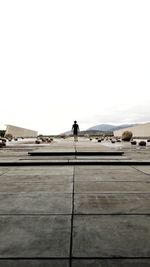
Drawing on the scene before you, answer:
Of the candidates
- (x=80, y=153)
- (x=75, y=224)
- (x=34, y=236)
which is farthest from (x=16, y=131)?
(x=34, y=236)

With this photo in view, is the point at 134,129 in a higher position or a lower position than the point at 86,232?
higher

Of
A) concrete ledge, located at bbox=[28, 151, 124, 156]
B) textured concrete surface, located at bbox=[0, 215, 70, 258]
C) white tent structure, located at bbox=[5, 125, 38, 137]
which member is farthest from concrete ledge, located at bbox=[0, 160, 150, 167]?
white tent structure, located at bbox=[5, 125, 38, 137]

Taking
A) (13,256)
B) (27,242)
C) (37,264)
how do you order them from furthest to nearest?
1. (27,242)
2. (13,256)
3. (37,264)

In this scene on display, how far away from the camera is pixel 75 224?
341 centimetres

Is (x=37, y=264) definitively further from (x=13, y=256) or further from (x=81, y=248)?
(x=81, y=248)

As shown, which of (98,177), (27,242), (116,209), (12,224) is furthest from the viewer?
(98,177)

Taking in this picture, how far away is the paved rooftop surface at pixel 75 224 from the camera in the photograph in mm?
2551

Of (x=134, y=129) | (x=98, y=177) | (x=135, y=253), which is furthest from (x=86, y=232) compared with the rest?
(x=134, y=129)

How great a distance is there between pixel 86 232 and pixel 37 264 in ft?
2.83

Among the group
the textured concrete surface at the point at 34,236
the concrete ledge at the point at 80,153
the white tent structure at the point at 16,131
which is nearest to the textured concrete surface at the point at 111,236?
the textured concrete surface at the point at 34,236

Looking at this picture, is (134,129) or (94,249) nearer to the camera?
(94,249)

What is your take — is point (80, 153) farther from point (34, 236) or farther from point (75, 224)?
point (34, 236)

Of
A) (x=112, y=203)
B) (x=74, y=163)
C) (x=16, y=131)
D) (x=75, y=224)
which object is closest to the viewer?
(x=75, y=224)

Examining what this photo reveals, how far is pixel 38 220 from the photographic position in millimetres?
3555
